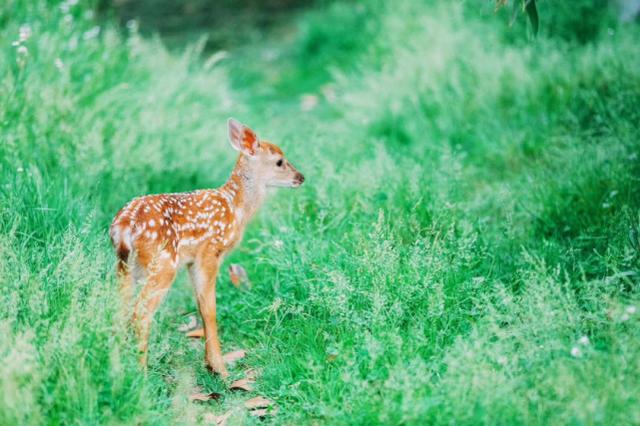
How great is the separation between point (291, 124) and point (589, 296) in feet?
18.7

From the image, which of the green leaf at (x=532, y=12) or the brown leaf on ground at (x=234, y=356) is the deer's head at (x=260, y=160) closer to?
the brown leaf on ground at (x=234, y=356)

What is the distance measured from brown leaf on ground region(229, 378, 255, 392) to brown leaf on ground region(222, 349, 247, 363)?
32 cm

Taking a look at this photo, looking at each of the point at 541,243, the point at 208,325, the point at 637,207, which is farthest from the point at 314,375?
the point at 637,207

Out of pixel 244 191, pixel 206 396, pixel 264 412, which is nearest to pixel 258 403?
pixel 264 412

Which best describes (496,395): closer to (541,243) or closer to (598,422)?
(598,422)

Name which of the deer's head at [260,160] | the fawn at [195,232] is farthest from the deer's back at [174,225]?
the deer's head at [260,160]

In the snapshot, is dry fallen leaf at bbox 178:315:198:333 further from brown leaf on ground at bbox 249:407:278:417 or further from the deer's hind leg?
brown leaf on ground at bbox 249:407:278:417

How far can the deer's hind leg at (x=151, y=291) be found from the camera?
4258mm

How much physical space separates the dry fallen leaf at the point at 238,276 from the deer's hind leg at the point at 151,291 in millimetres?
1182

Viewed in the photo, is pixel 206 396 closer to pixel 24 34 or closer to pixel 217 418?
pixel 217 418

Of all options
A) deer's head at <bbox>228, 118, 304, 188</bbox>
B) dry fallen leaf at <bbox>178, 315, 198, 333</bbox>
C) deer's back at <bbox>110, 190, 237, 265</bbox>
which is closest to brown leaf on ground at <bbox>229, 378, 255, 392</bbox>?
deer's back at <bbox>110, 190, 237, 265</bbox>

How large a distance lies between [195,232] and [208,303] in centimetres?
44

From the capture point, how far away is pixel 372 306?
4477 millimetres

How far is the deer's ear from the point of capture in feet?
17.9
